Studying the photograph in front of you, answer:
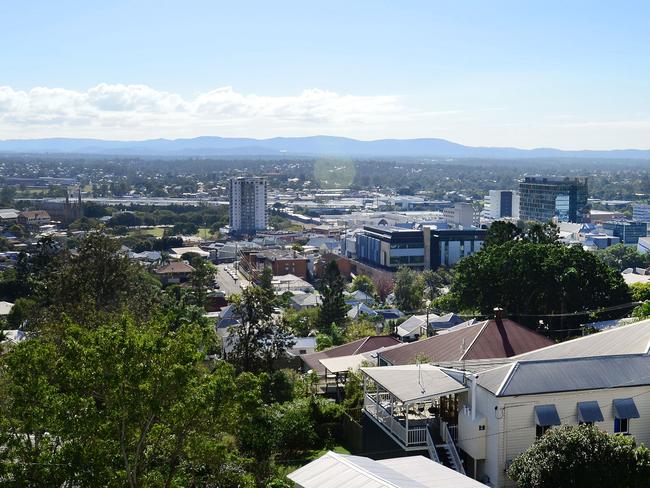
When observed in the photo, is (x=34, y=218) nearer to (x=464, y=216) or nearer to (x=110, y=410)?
(x=464, y=216)

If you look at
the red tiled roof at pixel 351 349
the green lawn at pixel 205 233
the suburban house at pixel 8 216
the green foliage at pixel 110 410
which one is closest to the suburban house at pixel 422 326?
the red tiled roof at pixel 351 349

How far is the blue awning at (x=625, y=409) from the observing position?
16984 millimetres

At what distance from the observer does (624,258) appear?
77500mm

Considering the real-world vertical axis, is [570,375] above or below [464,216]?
above

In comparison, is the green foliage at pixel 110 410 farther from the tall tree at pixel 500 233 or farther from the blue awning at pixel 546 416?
the tall tree at pixel 500 233

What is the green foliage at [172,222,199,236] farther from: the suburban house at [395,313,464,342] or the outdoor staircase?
the outdoor staircase

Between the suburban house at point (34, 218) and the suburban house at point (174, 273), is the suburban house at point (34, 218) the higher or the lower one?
the higher one

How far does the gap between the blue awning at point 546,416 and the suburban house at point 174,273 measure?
51914 mm

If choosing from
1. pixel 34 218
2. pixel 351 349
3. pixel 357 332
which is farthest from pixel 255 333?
pixel 34 218

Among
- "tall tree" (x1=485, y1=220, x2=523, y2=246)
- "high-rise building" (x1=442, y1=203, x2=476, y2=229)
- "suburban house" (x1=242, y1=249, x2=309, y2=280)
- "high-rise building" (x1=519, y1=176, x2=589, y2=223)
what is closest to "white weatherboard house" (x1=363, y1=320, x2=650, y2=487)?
"tall tree" (x1=485, y1=220, x2=523, y2=246)

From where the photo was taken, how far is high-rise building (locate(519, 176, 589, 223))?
424ft

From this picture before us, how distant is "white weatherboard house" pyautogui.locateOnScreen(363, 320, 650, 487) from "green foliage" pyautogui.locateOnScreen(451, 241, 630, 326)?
1494cm

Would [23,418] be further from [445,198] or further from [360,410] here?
[445,198]

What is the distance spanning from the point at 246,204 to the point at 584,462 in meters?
107
